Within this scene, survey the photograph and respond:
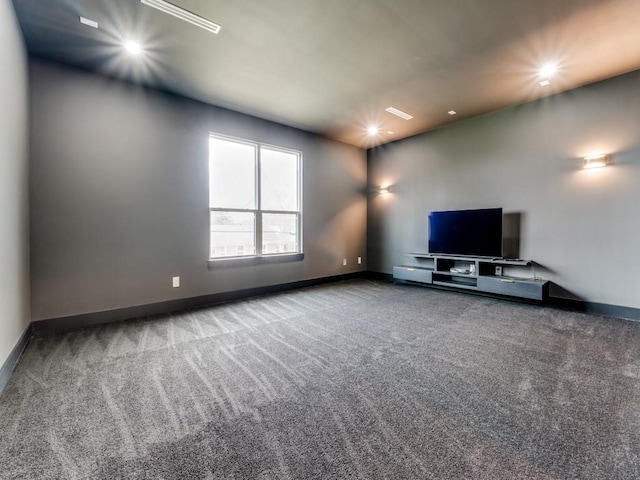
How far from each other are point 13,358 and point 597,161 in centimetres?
629

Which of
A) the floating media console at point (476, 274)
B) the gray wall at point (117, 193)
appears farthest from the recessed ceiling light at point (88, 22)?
the floating media console at point (476, 274)

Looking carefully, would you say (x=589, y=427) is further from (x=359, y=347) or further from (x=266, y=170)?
(x=266, y=170)

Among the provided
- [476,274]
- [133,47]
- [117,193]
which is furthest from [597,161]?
[117,193]

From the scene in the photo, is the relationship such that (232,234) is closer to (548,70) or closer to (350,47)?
(350,47)

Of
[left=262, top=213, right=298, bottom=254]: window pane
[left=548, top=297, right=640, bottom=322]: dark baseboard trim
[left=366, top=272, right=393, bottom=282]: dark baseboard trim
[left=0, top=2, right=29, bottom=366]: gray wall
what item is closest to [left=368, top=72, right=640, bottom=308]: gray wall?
[left=548, top=297, right=640, bottom=322]: dark baseboard trim

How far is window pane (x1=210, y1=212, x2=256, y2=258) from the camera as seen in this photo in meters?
4.28

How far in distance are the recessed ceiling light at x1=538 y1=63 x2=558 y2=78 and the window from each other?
3545 millimetres

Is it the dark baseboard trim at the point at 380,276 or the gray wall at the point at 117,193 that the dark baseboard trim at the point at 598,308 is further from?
the gray wall at the point at 117,193

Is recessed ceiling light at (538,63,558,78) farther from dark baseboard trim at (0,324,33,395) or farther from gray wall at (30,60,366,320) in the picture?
dark baseboard trim at (0,324,33,395)

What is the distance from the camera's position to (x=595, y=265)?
12.0ft

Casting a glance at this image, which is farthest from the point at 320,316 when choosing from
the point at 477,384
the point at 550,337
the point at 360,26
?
the point at 360,26

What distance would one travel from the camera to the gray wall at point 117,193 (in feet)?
9.95

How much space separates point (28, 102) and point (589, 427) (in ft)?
16.9

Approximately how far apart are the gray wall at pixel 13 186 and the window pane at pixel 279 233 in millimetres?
2820
